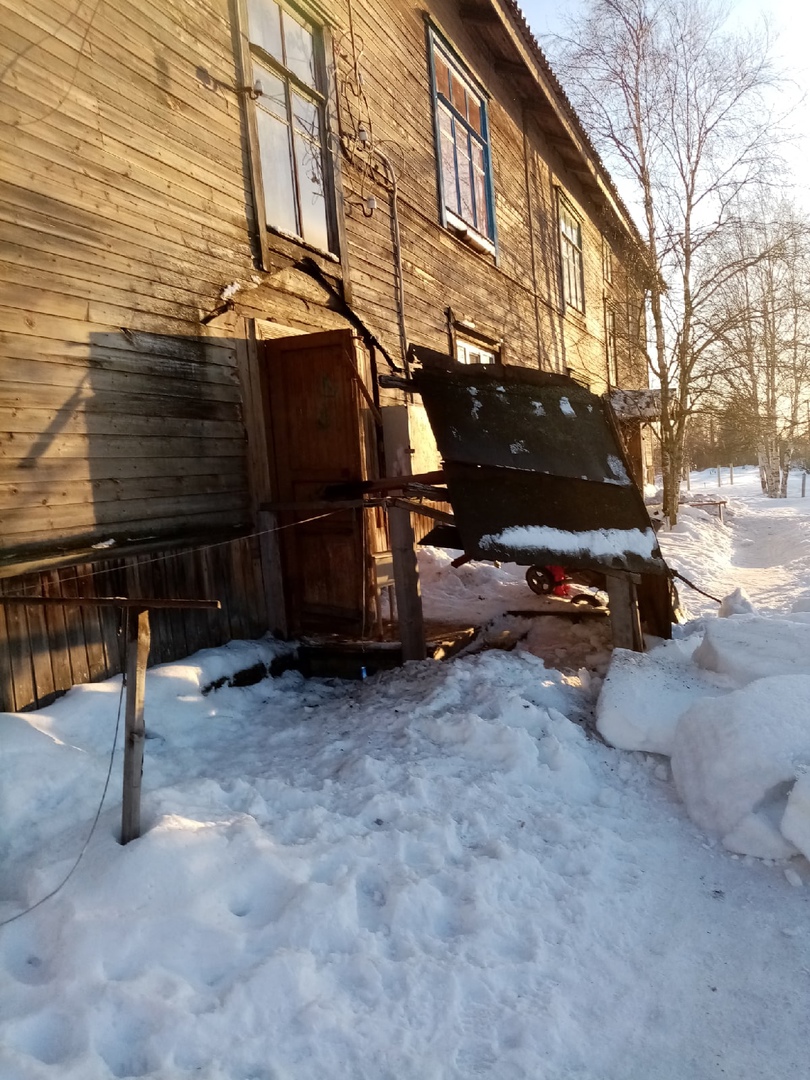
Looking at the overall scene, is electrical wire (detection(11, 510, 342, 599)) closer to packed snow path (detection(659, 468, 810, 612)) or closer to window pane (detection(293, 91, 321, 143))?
window pane (detection(293, 91, 321, 143))

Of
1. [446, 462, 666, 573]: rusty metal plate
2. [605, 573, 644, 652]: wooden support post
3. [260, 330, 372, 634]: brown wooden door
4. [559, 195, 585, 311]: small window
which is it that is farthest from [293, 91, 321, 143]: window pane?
[559, 195, 585, 311]: small window

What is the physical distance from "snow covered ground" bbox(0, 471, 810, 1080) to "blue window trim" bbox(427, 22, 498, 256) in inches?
286

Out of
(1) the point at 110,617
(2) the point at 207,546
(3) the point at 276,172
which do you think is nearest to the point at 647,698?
(2) the point at 207,546

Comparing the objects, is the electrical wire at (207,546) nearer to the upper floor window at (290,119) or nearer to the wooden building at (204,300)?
the wooden building at (204,300)

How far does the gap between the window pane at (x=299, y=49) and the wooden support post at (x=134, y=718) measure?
6.03 metres

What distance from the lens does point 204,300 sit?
5133mm

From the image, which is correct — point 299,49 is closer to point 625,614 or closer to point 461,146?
point 461,146

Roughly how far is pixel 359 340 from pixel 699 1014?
4.72 metres

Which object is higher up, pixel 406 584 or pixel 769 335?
pixel 769 335

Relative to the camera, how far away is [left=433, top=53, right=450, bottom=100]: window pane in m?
9.17

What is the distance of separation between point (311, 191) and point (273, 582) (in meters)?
3.81

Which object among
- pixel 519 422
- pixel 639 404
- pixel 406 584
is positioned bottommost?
pixel 406 584

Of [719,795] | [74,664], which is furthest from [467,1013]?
[74,664]

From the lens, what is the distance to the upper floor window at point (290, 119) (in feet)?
19.6
